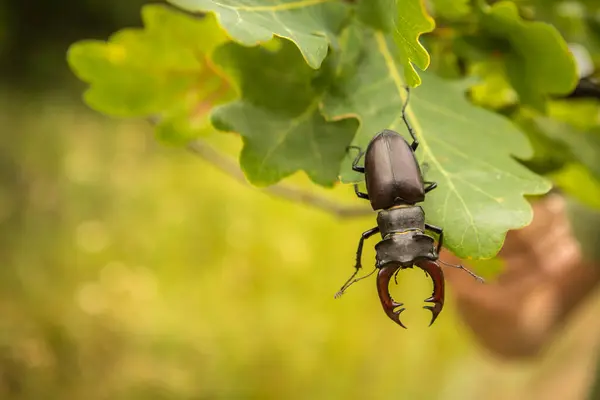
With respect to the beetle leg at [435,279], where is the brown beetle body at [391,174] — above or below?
above

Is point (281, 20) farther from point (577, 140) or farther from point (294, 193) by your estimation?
point (294, 193)

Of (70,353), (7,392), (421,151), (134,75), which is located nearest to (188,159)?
(70,353)

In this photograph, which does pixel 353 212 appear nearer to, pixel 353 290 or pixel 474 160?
pixel 474 160

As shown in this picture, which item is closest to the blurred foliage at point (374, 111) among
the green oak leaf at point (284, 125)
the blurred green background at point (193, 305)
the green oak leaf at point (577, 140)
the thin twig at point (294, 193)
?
the green oak leaf at point (284, 125)

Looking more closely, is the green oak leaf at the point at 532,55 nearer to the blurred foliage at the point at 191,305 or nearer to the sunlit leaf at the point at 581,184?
the sunlit leaf at the point at 581,184

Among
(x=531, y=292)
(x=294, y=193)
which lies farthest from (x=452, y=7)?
(x=531, y=292)

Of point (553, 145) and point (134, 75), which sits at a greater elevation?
point (134, 75)
